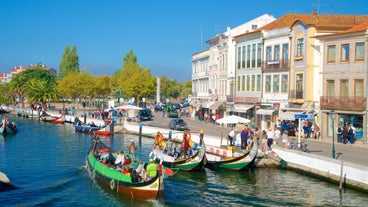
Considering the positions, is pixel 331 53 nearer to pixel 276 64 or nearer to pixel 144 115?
pixel 276 64

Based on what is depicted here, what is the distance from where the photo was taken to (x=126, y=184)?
1035 inches

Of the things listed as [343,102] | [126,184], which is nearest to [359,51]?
[343,102]

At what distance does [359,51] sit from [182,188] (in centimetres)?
2109

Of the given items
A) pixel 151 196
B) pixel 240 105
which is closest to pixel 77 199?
pixel 151 196

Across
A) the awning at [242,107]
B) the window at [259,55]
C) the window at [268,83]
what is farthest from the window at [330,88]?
the awning at [242,107]

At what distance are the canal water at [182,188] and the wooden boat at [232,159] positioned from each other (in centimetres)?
59

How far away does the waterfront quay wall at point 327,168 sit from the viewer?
27.9 m

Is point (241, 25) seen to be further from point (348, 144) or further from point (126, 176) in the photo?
point (126, 176)

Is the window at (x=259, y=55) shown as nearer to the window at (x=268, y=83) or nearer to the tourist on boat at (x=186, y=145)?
the window at (x=268, y=83)

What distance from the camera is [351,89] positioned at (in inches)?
1688

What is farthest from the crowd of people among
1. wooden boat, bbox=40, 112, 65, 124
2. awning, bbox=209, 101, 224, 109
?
wooden boat, bbox=40, 112, 65, 124

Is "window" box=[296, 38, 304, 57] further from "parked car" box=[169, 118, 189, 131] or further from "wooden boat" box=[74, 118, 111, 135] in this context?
"wooden boat" box=[74, 118, 111, 135]

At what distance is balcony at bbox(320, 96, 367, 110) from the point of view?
4167 cm

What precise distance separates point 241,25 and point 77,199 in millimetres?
47712
